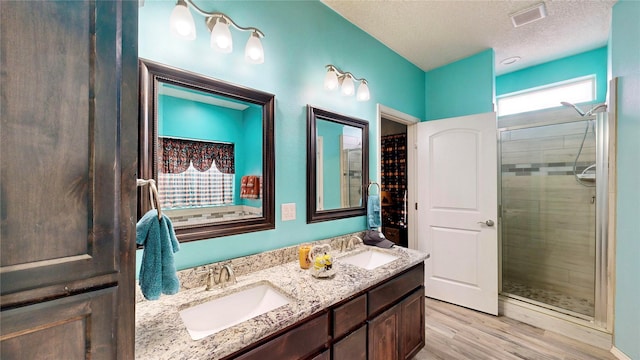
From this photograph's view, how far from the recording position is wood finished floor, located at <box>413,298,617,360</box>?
6.15 feet

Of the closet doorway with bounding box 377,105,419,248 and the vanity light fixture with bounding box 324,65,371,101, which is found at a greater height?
the vanity light fixture with bounding box 324,65,371,101

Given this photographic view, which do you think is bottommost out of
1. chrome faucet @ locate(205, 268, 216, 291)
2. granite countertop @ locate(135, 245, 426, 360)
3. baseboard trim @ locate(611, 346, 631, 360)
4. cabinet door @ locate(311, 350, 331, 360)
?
baseboard trim @ locate(611, 346, 631, 360)

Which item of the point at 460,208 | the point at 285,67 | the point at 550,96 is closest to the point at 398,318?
the point at 460,208

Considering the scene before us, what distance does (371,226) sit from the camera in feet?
7.08

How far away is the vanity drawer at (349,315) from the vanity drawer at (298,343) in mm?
57

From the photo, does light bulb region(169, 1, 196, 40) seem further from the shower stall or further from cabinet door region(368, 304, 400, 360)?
the shower stall

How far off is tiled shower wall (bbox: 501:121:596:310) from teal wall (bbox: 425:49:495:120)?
553 mm

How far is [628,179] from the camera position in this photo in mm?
1802

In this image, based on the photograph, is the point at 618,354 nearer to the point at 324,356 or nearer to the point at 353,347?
the point at 353,347

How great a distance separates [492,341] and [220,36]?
117 inches

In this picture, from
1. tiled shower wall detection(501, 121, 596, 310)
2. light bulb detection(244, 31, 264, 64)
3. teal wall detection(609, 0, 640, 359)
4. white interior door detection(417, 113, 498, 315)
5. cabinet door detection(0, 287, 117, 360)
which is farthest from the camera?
tiled shower wall detection(501, 121, 596, 310)

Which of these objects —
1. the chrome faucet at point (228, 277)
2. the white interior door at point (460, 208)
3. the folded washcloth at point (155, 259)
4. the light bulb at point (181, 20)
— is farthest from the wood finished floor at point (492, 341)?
the light bulb at point (181, 20)

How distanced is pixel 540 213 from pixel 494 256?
1.06m

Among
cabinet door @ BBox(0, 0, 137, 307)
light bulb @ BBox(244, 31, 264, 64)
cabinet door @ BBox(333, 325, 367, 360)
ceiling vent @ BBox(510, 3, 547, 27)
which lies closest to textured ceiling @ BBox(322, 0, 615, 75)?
ceiling vent @ BBox(510, 3, 547, 27)
